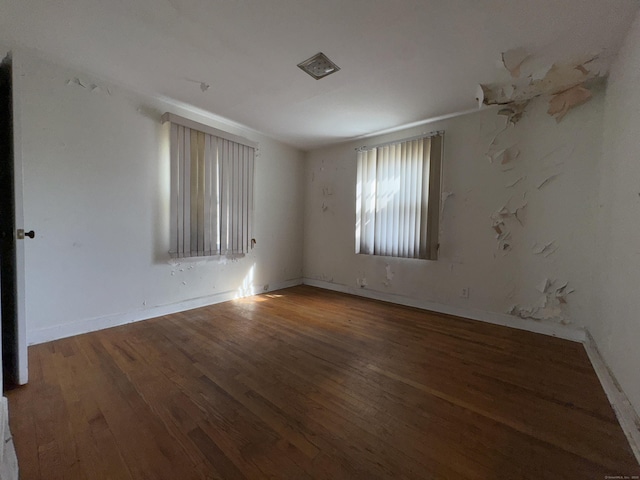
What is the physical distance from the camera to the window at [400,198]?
3197mm

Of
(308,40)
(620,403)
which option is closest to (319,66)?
(308,40)

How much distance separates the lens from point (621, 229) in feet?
5.53

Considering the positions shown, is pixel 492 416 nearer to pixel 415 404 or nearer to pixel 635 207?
pixel 415 404

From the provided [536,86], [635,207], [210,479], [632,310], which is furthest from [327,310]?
[536,86]

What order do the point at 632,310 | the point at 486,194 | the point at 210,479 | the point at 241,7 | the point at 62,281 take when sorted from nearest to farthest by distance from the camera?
the point at 210,479 → the point at 632,310 → the point at 241,7 → the point at 62,281 → the point at 486,194

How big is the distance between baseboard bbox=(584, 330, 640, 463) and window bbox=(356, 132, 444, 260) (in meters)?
1.65

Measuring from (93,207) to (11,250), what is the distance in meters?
0.89

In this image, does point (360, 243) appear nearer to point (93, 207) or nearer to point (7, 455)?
point (93, 207)

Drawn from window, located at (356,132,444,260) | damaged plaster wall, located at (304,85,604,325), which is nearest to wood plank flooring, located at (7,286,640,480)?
damaged plaster wall, located at (304,85,604,325)

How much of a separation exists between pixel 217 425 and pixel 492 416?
1.53 m

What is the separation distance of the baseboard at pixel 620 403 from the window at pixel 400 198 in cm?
165

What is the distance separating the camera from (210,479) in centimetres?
102

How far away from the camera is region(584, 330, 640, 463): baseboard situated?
1.23 meters

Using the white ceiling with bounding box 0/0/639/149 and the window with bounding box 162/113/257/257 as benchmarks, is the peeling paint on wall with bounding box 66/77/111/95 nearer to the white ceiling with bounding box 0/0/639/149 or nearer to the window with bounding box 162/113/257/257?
the white ceiling with bounding box 0/0/639/149
